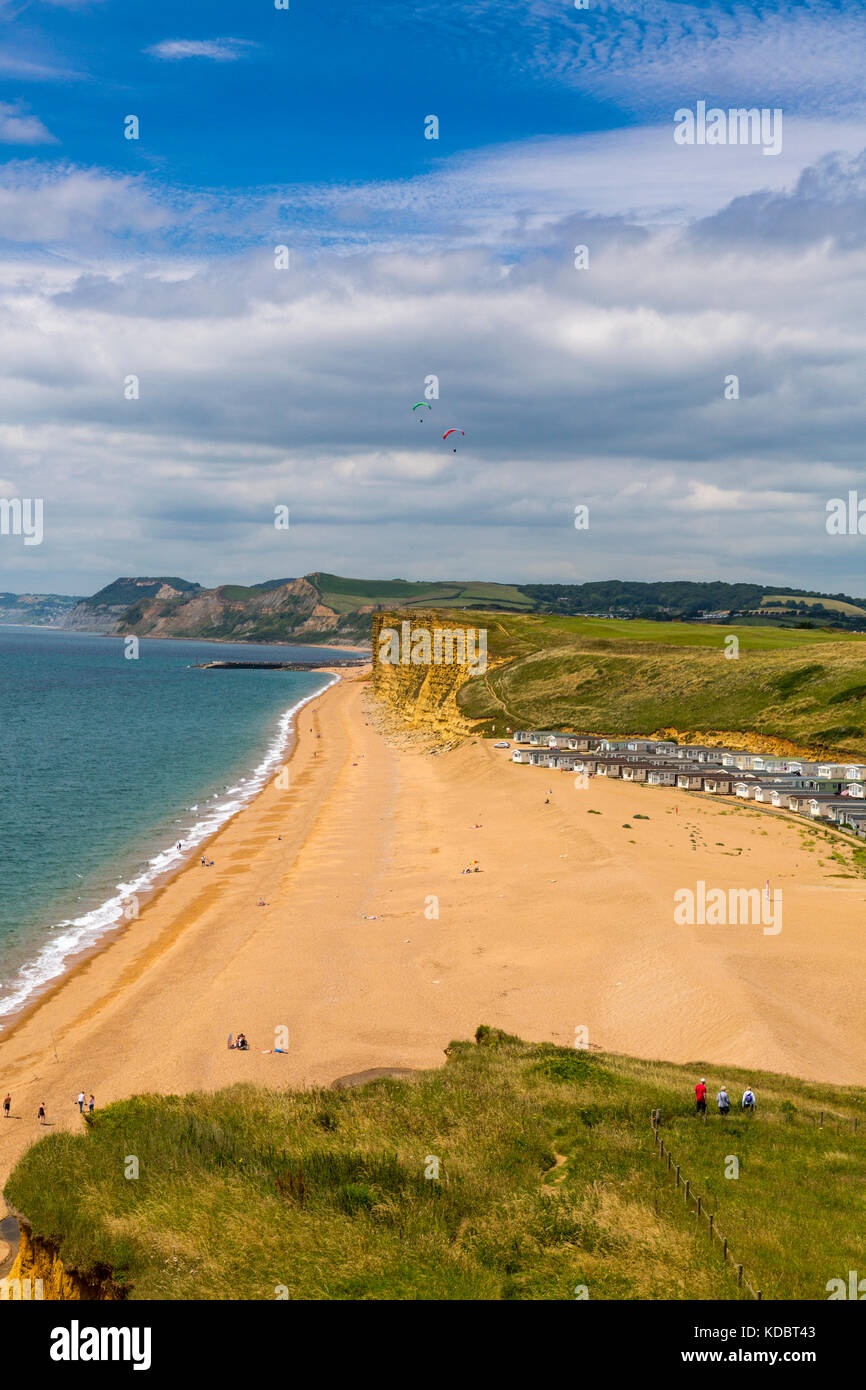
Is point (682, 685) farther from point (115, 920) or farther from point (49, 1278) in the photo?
point (49, 1278)

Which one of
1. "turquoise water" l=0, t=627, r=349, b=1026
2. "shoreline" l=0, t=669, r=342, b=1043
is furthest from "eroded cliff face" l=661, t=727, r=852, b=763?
"shoreline" l=0, t=669, r=342, b=1043

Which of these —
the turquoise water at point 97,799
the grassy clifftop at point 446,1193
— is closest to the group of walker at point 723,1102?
the grassy clifftop at point 446,1193

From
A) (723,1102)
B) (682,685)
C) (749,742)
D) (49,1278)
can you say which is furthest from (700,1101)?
(682,685)

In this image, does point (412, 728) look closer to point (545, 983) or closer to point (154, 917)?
point (154, 917)

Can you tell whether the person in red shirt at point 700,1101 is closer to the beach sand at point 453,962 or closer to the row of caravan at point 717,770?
the beach sand at point 453,962

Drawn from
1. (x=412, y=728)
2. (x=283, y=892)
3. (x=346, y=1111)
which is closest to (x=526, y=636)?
(x=412, y=728)

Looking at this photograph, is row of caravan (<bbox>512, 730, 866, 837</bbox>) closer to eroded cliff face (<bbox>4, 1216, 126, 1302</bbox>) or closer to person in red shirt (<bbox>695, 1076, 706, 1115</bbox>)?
person in red shirt (<bbox>695, 1076, 706, 1115</bbox>)
